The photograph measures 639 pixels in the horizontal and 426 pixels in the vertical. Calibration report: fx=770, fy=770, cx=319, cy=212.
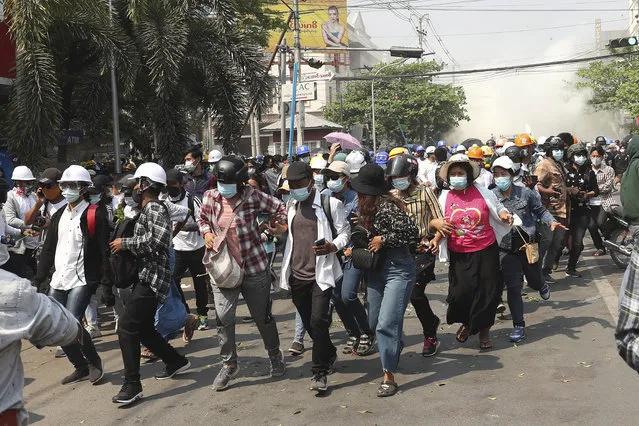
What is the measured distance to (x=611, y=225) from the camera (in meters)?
11.3

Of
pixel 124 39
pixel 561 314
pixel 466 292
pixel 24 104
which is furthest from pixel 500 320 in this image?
pixel 124 39

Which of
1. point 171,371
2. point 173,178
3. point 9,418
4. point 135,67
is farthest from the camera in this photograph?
point 135,67

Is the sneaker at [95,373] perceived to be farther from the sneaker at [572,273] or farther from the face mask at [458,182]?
the sneaker at [572,273]

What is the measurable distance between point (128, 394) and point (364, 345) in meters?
2.15

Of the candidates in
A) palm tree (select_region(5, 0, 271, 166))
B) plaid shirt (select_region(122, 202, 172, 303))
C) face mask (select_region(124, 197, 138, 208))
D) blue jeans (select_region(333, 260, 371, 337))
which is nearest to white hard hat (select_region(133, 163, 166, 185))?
plaid shirt (select_region(122, 202, 172, 303))

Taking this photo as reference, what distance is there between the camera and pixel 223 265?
5.99 m

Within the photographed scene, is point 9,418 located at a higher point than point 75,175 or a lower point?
lower

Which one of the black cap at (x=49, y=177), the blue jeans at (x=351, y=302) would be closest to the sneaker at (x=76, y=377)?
the blue jeans at (x=351, y=302)

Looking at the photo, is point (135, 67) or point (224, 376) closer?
point (224, 376)

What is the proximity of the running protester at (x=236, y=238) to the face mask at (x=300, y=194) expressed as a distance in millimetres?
211

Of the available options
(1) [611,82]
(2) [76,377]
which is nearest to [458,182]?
(2) [76,377]

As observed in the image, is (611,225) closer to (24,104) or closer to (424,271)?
(424,271)

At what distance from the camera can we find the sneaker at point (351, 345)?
274 inches

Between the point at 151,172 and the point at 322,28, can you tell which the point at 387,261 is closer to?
the point at 151,172
